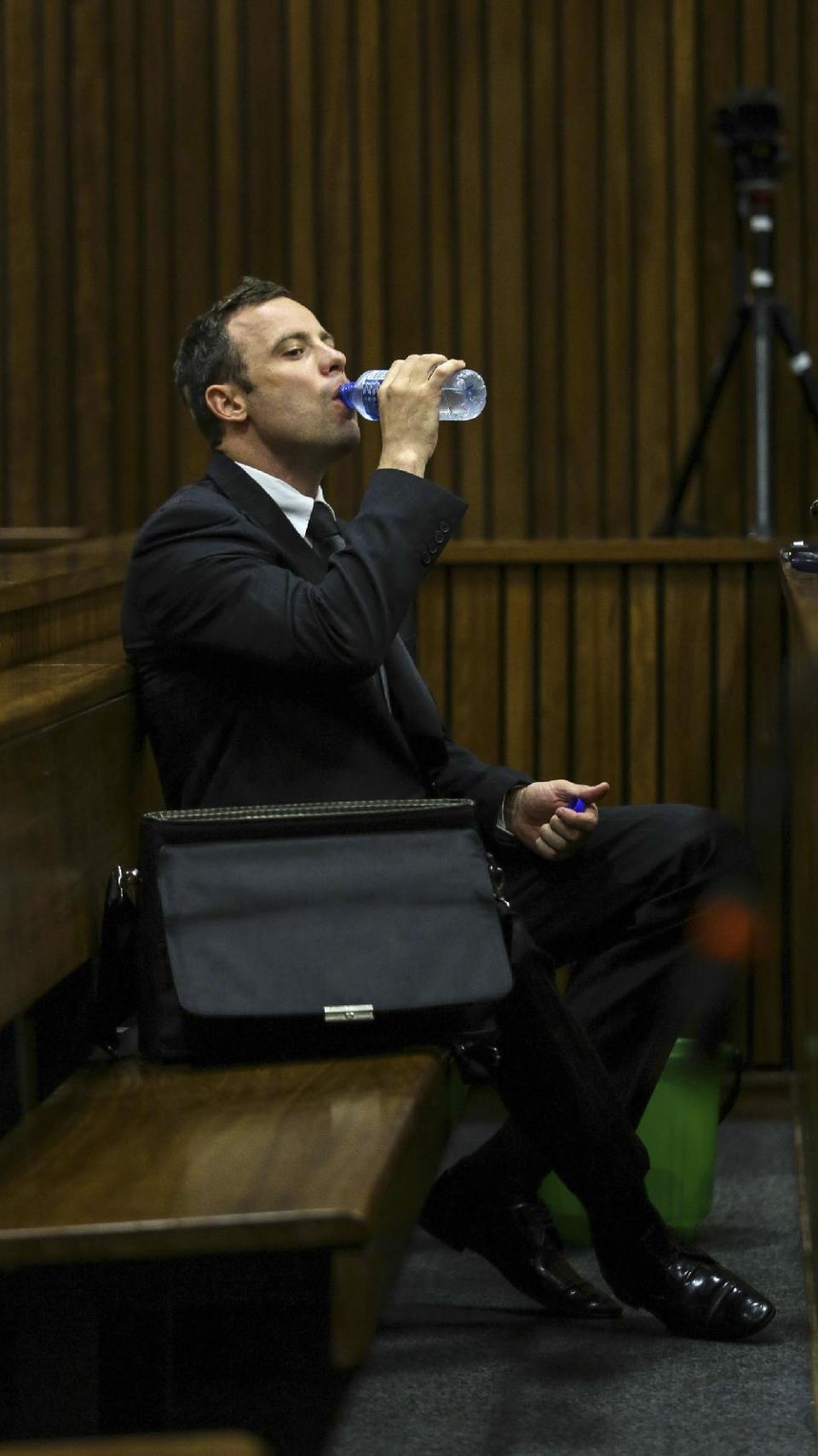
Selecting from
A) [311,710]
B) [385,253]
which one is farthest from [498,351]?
[311,710]

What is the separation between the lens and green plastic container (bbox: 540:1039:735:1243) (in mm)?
2604

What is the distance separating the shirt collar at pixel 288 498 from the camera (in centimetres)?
237

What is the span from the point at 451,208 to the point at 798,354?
70 cm

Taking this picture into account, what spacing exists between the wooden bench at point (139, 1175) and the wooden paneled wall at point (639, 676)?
1064mm

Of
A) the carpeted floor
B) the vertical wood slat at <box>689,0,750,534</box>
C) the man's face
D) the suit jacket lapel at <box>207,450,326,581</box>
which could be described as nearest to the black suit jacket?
the suit jacket lapel at <box>207,450,326,581</box>

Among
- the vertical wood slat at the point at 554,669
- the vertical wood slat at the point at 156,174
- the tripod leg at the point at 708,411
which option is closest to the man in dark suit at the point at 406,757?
the vertical wood slat at the point at 554,669

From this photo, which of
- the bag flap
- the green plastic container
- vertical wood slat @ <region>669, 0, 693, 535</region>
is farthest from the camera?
vertical wood slat @ <region>669, 0, 693, 535</region>

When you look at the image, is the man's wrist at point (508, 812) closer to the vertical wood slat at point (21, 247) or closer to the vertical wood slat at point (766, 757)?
the vertical wood slat at point (766, 757)

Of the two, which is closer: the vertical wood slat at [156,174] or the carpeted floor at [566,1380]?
the carpeted floor at [566,1380]

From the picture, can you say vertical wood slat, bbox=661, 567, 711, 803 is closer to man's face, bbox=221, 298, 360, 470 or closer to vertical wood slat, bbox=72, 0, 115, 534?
man's face, bbox=221, 298, 360, 470

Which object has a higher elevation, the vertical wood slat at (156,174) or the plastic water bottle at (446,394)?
the vertical wood slat at (156,174)

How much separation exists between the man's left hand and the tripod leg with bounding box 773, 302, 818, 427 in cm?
144

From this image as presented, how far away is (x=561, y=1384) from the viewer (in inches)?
87.1

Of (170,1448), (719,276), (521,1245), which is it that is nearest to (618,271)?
(719,276)
